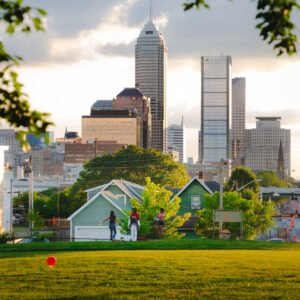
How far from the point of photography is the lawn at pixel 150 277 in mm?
16219

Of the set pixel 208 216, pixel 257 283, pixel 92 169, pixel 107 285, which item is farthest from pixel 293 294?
pixel 92 169

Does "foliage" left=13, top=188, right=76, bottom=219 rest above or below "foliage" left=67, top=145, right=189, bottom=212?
below

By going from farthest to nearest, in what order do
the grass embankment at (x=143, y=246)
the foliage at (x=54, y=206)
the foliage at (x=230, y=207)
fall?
the foliage at (x=54, y=206) → the foliage at (x=230, y=207) → the grass embankment at (x=143, y=246)

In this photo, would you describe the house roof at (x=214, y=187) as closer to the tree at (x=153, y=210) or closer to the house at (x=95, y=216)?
the house at (x=95, y=216)

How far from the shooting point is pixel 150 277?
1842 centimetres

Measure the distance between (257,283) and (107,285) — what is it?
9.01 ft

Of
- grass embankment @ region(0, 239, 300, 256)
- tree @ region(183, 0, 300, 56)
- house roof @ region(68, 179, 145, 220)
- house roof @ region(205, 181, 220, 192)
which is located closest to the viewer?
tree @ region(183, 0, 300, 56)

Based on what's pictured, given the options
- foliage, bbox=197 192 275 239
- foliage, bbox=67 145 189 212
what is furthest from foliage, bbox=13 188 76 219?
foliage, bbox=197 192 275 239

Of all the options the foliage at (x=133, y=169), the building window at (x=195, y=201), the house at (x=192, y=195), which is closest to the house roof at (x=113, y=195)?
the house at (x=192, y=195)

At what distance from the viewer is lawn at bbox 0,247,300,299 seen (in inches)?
639

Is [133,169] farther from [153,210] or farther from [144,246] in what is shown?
[144,246]

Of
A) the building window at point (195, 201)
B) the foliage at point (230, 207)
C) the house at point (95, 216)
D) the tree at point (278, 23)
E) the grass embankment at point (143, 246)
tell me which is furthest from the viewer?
the building window at point (195, 201)

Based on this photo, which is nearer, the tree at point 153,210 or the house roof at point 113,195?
the tree at point 153,210

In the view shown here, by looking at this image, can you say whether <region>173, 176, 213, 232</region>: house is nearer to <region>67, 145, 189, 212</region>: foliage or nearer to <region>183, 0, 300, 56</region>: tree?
<region>67, 145, 189, 212</region>: foliage
